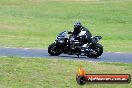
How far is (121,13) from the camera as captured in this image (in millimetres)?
68688

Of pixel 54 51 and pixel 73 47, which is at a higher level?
pixel 73 47

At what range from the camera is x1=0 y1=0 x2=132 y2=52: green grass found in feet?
152

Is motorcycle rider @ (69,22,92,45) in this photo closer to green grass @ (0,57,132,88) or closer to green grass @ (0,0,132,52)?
green grass @ (0,57,132,88)

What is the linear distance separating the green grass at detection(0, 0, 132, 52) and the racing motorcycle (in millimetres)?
13657

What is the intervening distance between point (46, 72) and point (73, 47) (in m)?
7.65

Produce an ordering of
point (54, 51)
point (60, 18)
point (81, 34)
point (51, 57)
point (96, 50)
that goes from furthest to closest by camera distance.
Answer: point (60, 18) < point (54, 51) < point (96, 50) < point (81, 34) < point (51, 57)

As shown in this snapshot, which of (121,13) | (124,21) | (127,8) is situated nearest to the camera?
(124,21)

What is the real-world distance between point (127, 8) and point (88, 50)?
48600mm

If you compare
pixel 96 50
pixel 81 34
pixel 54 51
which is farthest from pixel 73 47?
pixel 96 50

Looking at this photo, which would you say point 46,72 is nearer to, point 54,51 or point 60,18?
point 54,51

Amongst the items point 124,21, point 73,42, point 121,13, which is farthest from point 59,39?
point 121,13

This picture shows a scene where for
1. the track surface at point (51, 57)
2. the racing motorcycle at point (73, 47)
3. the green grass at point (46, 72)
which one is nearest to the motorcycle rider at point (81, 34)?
the racing motorcycle at point (73, 47)

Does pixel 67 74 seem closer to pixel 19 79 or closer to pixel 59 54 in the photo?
pixel 19 79

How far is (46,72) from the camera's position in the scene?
18109mm
